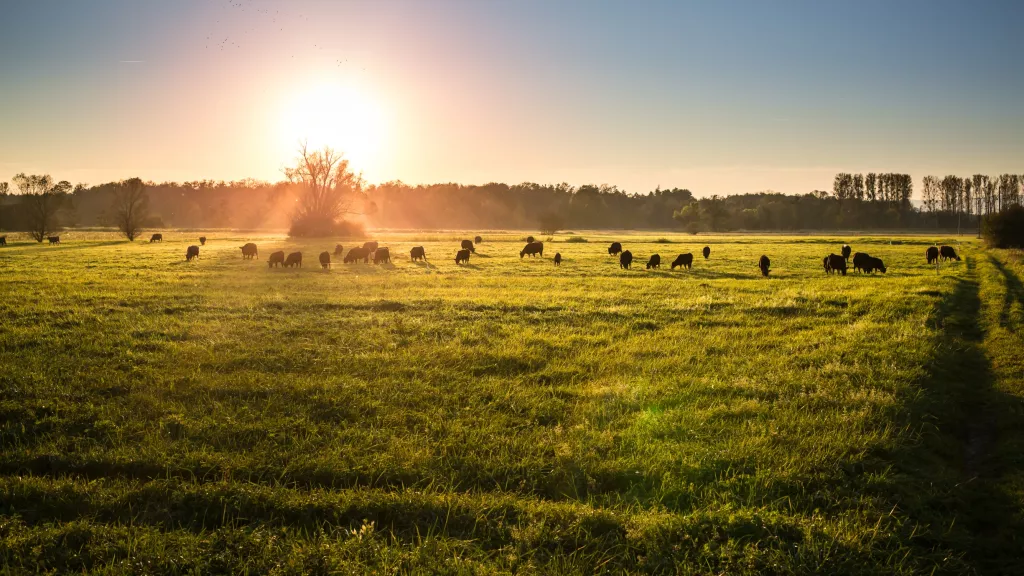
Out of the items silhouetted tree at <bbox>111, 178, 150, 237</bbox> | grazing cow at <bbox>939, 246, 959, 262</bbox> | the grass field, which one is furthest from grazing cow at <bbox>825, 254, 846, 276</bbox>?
silhouetted tree at <bbox>111, 178, 150, 237</bbox>

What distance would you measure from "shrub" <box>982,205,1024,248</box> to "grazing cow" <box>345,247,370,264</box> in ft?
179

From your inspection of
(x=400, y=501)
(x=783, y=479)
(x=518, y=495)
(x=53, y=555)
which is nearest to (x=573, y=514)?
(x=518, y=495)

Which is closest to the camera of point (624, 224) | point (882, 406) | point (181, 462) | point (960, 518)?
point (960, 518)

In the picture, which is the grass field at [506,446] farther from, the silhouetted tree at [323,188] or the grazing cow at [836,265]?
the silhouetted tree at [323,188]

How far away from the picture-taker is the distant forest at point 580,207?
13075 centimetres

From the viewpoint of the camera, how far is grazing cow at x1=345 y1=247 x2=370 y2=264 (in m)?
37.0

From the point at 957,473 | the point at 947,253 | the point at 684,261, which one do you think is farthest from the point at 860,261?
the point at 957,473

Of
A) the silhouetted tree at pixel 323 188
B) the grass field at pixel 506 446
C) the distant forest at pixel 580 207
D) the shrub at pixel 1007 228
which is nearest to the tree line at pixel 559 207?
the distant forest at pixel 580 207

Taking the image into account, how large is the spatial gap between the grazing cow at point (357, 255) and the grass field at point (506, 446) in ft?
74.1

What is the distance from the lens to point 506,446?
677cm

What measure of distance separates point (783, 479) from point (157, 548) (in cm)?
597

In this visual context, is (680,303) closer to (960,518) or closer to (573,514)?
(960,518)

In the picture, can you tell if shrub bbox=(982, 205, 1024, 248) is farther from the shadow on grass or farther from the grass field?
the shadow on grass

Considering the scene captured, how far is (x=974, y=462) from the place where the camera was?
6.99 metres
